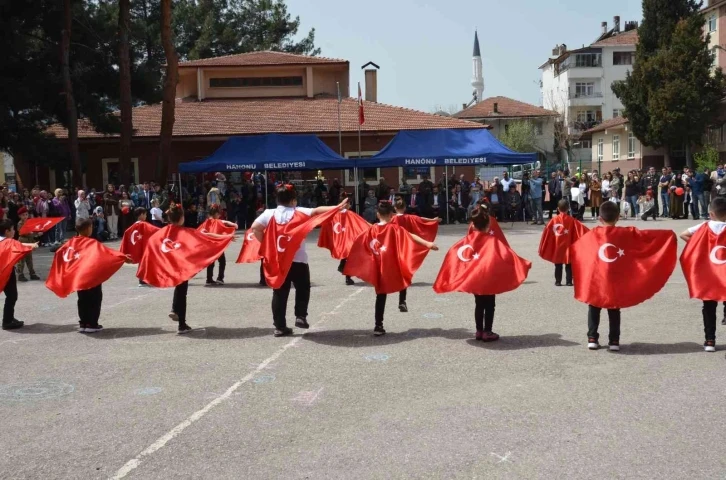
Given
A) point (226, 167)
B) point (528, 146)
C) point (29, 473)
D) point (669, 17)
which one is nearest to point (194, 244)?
point (29, 473)

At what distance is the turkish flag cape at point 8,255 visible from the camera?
1142 cm

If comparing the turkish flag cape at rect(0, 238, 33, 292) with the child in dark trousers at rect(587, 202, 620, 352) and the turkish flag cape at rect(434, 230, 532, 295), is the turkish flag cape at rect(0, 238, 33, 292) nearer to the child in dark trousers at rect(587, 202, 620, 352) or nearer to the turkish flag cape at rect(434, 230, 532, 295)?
the turkish flag cape at rect(434, 230, 532, 295)

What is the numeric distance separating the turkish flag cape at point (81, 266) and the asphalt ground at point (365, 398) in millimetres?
650

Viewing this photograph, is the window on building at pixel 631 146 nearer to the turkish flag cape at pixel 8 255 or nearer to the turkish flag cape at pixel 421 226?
the turkish flag cape at pixel 421 226

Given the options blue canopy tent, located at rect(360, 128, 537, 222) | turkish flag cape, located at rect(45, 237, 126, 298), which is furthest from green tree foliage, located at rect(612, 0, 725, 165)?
turkish flag cape, located at rect(45, 237, 126, 298)

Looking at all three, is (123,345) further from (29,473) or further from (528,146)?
(528,146)

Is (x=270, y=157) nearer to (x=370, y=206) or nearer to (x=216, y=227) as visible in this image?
(x=370, y=206)

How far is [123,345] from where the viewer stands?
10242mm

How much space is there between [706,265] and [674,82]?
4717cm

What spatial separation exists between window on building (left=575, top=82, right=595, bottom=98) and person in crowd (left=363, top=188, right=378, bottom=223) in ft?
193

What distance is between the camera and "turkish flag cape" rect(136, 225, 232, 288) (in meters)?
11.2

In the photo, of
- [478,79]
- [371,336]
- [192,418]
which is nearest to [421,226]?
[371,336]

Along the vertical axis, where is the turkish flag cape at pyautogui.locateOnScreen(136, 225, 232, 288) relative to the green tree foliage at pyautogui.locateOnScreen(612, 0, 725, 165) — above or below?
below

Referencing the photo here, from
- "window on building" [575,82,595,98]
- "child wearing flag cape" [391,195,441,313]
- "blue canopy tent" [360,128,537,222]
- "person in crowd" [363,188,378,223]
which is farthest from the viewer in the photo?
"window on building" [575,82,595,98]
